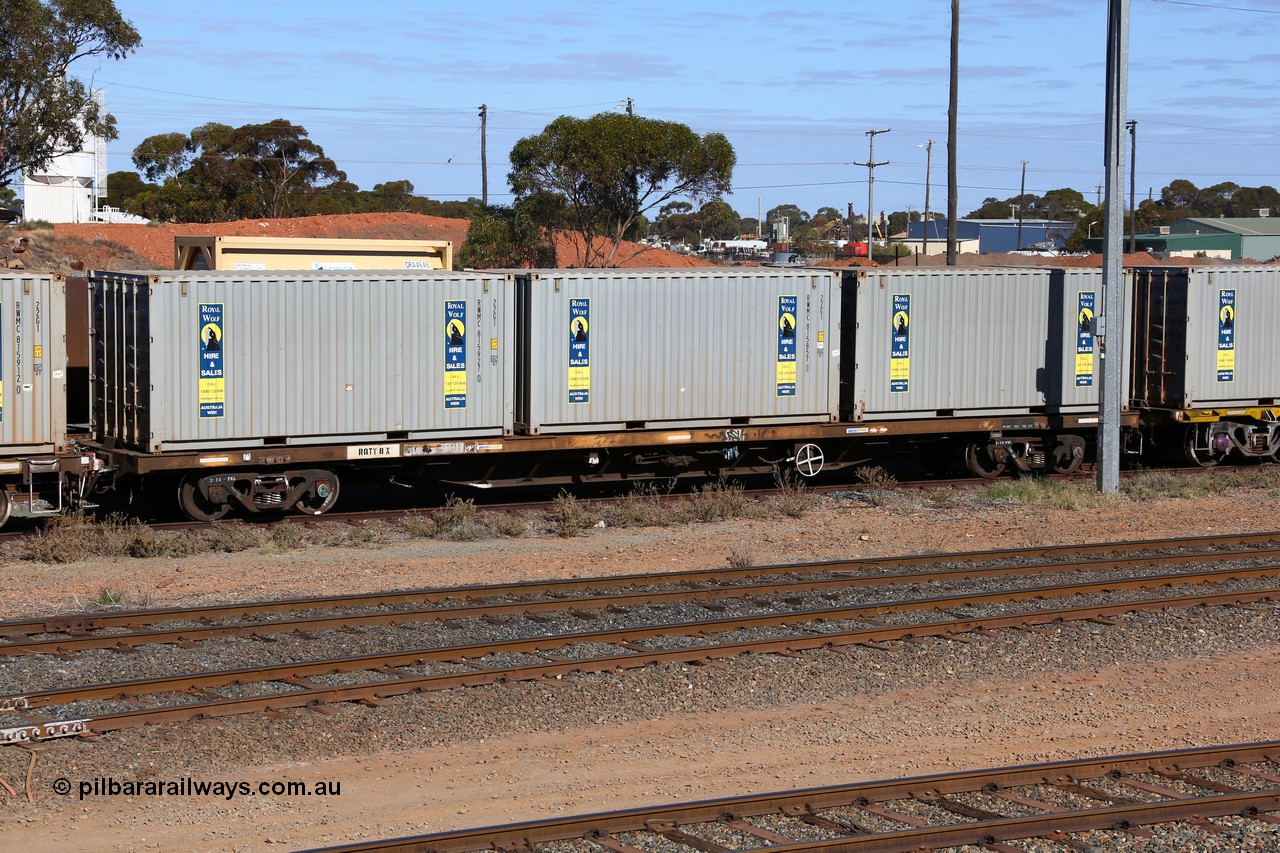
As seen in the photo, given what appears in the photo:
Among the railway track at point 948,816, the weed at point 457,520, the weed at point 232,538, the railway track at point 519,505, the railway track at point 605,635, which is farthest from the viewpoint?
the railway track at point 519,505

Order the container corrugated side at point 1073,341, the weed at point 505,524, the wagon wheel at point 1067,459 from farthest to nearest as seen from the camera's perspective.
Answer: the wagon wheel at point 1067,459, the container corrugated side at point 1073,341, the weed at point 505,524

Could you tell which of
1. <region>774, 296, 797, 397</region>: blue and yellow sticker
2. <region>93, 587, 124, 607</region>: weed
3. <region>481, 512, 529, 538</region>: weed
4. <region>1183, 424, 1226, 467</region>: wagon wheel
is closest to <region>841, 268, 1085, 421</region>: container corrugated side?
<region>774, 296, 797, 397</region>: blue and yellow sticker

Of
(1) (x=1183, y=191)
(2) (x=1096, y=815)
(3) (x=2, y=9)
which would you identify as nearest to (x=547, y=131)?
(3) (x=2, y=9)

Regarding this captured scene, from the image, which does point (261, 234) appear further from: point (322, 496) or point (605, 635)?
point (605, 635)

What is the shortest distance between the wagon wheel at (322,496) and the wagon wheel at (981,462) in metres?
9.48

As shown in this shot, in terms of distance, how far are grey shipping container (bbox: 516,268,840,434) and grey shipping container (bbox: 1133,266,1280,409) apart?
582 centimetres

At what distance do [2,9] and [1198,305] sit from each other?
3165 centimetres

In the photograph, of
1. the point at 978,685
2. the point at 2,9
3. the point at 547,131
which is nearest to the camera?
the point at 978,685

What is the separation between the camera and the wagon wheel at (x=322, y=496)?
55.2ft

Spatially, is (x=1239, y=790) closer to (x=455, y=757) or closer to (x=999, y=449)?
(x=455, y=757)

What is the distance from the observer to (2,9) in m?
37.1

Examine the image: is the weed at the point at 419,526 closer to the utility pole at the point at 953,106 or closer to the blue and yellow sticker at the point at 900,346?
the blue and yellow sticker at the point at 900,346

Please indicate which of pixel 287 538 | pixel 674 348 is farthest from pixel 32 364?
pixel 674 348

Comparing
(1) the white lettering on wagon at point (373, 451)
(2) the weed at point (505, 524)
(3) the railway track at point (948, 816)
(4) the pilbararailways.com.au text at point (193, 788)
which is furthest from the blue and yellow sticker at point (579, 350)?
(3) the railway track at point (948, 816)
